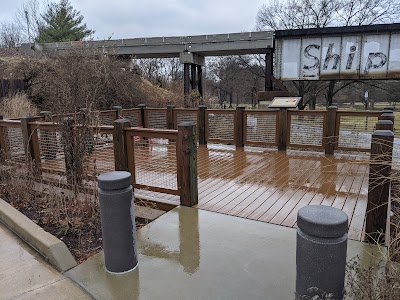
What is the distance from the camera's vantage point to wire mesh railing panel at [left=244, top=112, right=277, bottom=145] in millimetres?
6820

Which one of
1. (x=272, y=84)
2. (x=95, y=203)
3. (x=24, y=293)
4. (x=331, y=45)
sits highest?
(x=331, y=45)

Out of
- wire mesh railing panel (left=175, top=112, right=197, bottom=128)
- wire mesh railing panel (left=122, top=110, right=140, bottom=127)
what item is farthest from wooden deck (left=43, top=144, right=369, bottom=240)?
wire mesh railing panel (left=122, top=110, right=140, bottom=127)

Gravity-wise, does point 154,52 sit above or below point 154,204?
above

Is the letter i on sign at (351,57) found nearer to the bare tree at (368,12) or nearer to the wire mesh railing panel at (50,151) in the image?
the bare tree at (368,12)

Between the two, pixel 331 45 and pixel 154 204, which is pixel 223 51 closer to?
pixel 331 45

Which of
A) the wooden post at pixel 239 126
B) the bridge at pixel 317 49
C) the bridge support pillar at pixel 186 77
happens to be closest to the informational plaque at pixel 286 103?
the wooden post at pixel 239 126

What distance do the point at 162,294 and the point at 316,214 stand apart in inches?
51.1

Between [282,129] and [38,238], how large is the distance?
5213 mm

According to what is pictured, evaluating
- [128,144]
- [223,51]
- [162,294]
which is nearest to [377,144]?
[162,294]

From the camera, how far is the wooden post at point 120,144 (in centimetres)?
398

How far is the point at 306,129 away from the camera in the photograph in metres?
6.57

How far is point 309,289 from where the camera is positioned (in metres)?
1.54

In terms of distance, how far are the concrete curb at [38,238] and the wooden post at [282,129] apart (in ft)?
16.7

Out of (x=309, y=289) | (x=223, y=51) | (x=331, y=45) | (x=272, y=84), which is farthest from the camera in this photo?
(x=223, y=51)
